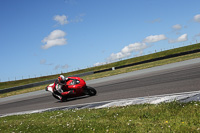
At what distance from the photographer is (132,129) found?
4859 mm

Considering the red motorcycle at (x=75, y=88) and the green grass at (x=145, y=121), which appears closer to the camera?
the green grass at (x=145, y=121)

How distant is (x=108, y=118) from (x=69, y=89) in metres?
6.52

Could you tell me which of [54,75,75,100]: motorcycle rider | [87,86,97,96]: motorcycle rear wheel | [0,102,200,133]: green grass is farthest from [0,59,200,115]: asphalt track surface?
[0,102,200,133]: green grass

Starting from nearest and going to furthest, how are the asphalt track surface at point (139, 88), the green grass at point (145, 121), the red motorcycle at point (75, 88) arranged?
1. the green grass at point (145, 121)
2. the asphalt track surface at point (139, 88)
3. the red motorcycle at point (75, 88)

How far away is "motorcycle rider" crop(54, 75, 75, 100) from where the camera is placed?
1255 cm

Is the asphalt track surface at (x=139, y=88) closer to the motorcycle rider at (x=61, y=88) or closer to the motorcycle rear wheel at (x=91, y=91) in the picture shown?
the motorcycle rear wheel at (x=91, y=91)

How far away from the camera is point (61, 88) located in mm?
12812

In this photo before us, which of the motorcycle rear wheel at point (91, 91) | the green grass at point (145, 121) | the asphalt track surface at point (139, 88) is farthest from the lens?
the motorcycle rear wheel at point (91, 91)

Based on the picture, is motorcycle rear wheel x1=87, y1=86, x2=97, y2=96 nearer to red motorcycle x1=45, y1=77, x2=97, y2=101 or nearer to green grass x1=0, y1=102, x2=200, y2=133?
red motorcycle x1=45, y1=77, x2=97, y2=101

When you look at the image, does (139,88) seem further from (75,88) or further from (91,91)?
(75,88)

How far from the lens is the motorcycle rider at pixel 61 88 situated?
1255 cm

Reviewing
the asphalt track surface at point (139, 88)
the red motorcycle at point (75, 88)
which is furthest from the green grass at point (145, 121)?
the red motorcycle at point (75, 88)

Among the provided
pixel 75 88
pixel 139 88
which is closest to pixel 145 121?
pixel 139 88

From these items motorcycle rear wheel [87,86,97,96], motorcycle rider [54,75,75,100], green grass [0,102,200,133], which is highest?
motorcycle rider [54,75,75,100]
